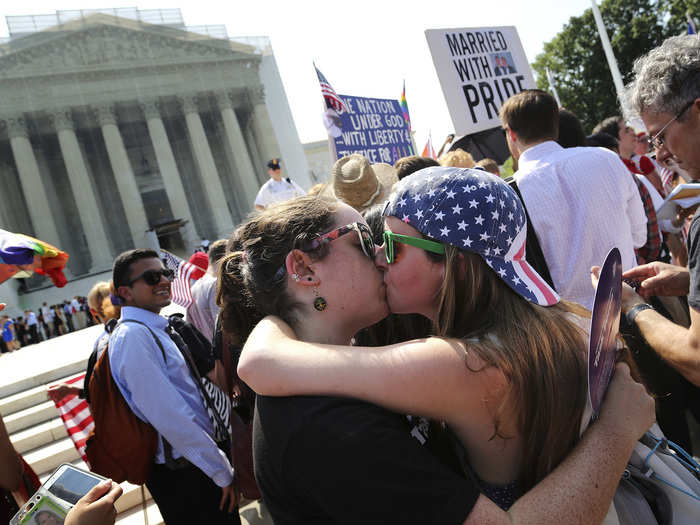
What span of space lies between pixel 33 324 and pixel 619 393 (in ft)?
89.9

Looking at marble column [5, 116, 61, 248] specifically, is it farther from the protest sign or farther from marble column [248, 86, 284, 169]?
the protest sign

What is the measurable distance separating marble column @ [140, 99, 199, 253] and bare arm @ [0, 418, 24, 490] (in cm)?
3646

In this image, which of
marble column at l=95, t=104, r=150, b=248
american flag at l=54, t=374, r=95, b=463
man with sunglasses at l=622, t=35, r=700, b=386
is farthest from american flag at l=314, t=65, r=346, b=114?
marble column at l=95, t=104, r=150, b=248

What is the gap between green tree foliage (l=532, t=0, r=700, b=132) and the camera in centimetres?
3253

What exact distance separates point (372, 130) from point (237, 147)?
1362 inches

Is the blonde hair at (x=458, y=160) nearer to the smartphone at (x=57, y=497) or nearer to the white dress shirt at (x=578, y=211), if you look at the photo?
the white dress shirt at (x=578, y=211)

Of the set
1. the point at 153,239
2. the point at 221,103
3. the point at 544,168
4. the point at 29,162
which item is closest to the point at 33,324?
the point at 153,239

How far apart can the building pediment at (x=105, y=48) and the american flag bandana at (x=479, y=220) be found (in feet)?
135

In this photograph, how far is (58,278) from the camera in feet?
12.2

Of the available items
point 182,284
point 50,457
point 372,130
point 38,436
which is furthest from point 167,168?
point 182,284

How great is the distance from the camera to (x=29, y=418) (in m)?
7.05

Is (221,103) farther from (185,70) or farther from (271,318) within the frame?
(271,318)

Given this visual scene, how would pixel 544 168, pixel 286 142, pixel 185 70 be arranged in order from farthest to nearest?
pixel 286 142 → pixel 185 70 → pixel 544 168

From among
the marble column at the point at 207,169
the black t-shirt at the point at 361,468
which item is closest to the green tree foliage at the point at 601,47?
the marble column at the point at 207,169
